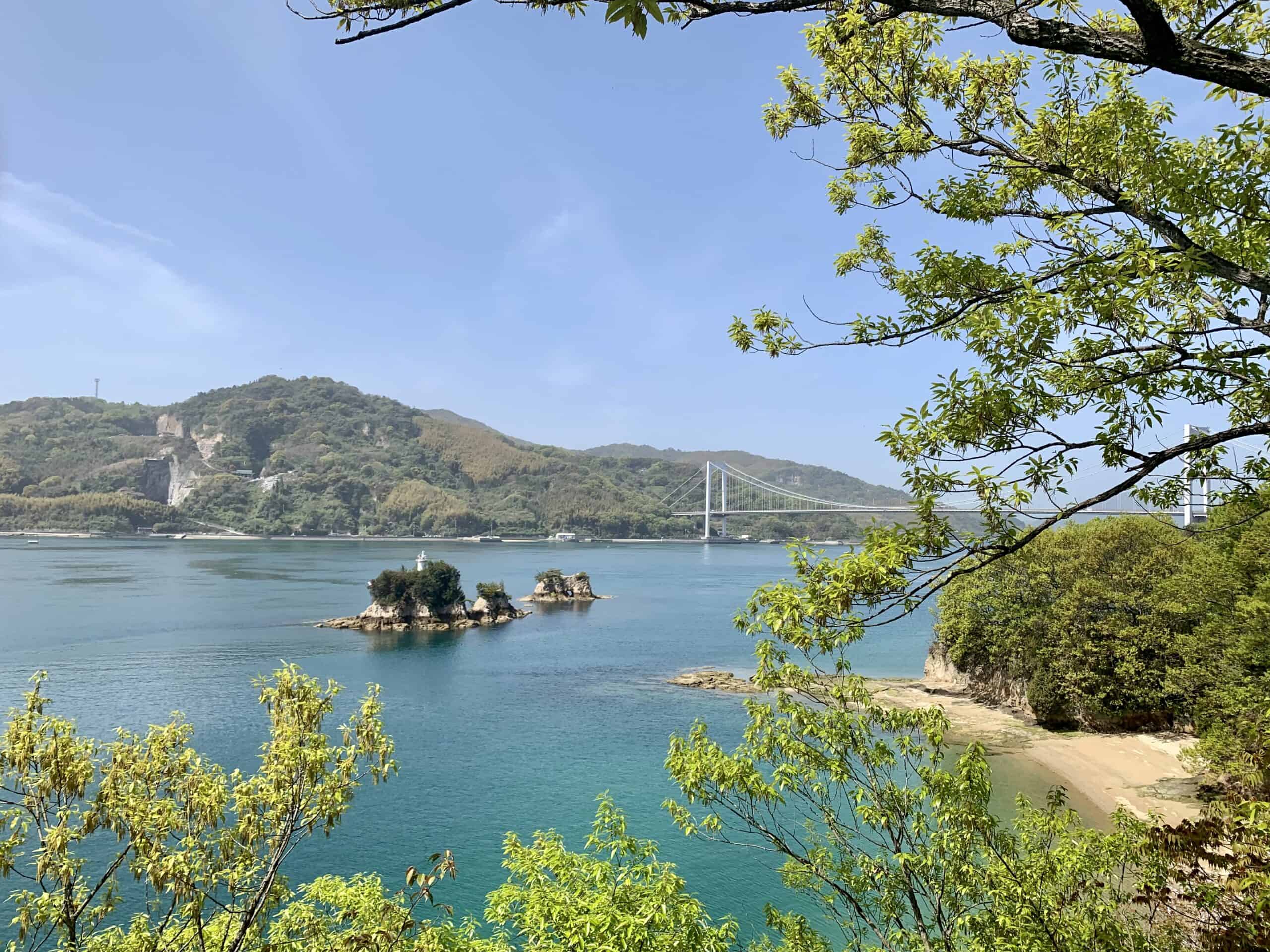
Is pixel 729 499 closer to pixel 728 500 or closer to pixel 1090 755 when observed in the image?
pixel 728 500

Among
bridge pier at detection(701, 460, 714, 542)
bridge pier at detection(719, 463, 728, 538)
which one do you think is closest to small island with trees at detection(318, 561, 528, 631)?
bridge pier at detection(701, 460, 714, 542)

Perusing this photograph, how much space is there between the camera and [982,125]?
11.9ft

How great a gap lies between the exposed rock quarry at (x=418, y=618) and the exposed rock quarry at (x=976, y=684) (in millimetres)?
21741

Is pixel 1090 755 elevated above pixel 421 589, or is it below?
below

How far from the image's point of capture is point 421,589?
1464 inches

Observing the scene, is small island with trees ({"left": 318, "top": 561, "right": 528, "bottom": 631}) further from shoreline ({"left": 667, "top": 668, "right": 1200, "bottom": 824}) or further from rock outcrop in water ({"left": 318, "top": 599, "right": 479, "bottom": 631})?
shoreline ({"left": 667, "top": 668, "right": 1200, "bottom": 824})

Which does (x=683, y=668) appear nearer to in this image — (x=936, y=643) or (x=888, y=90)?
(x=936, y=643)

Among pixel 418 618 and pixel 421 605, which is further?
pixel 421 605

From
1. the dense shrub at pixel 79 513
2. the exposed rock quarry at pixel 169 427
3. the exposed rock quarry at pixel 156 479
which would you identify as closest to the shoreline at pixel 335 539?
the dense shrub at pixel 79 513

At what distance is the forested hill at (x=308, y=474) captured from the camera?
10638cm

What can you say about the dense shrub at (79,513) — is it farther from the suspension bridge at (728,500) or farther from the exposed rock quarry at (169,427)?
the suspension bridge at (728,500)

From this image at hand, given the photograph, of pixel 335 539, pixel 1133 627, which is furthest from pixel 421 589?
pixel 335 539

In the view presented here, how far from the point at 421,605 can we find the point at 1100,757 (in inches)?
1153

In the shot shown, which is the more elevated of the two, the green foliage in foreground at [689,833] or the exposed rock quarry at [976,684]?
the green foliage in foreground at [689,833]
